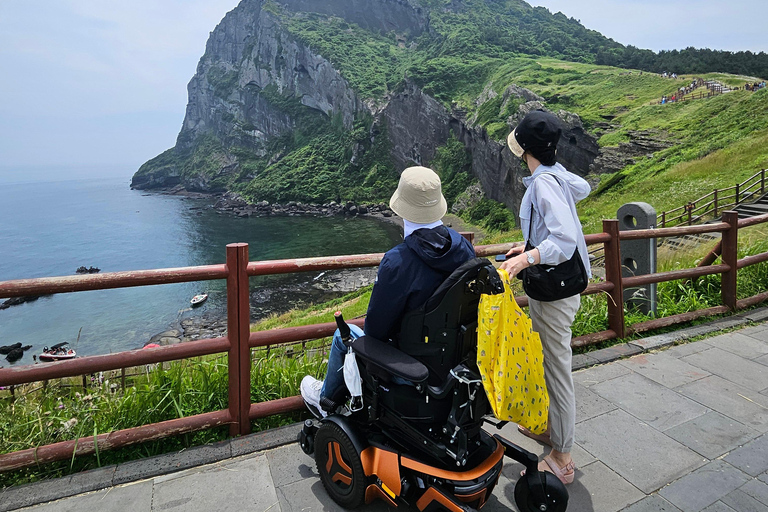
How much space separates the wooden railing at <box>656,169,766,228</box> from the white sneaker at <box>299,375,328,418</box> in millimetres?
20646

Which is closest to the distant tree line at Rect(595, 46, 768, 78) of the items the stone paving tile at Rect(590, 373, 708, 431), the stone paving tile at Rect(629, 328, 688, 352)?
the stone paving tile at Rect(629, 328, 688, 352)

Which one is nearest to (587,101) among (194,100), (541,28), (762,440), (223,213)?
(762,440)

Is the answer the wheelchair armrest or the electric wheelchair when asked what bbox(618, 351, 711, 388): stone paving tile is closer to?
the electric wheelchair

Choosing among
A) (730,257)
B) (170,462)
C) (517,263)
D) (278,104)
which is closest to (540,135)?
(517,263)

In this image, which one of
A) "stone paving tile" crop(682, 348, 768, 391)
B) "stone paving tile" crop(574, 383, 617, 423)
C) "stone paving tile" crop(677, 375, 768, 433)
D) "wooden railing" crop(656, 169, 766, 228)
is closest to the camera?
"stone paving tile" crop(677, 375, 768, 433)

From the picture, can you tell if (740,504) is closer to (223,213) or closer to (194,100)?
(223,213)

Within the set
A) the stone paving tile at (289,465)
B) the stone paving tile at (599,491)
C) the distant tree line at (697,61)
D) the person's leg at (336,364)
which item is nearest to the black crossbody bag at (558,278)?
the person's leg at (336,364)

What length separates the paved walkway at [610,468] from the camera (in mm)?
2499

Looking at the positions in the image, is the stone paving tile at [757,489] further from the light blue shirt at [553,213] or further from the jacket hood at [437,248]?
the jacket hood at [437,248]

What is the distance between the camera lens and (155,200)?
12838 centimetres

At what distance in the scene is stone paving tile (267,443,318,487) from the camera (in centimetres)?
273

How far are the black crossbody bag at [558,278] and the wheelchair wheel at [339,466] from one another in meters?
1.22

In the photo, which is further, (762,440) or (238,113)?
(238,113)

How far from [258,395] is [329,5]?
157 metres
